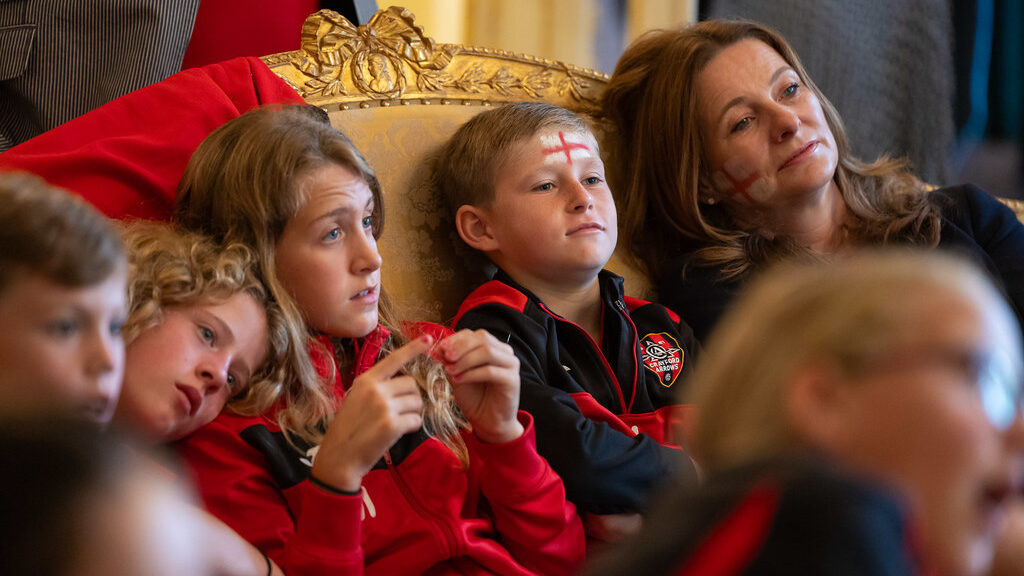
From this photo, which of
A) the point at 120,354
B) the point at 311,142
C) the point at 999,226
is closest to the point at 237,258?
the point at 311,142

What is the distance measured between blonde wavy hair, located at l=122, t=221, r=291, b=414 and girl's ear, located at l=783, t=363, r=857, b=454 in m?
0.70

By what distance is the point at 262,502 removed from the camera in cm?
100

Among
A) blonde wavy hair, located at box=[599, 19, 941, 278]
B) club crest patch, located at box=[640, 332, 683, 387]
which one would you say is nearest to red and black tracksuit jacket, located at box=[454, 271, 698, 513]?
club crest patch, located at box=[640, 332, 683, 387]

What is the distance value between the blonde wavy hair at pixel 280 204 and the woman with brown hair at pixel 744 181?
59 cm

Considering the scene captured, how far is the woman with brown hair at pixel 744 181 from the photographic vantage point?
1.66m

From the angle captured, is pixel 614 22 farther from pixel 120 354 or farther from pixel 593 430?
pixel 120 354

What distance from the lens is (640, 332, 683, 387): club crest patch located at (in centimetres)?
139

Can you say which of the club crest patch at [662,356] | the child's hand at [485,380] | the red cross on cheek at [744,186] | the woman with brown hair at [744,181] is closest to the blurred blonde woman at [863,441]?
the child's hand at [485,380]

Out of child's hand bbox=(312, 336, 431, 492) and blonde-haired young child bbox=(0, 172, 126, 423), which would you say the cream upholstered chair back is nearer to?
child's hand bbox=(312, 336, 431, 492)

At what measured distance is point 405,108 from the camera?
5.18 ft

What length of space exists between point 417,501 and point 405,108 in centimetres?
74

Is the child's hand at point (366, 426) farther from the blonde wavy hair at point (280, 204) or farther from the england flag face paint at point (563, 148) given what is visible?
the england flag face paint at point (563, 148)

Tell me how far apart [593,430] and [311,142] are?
501 mm

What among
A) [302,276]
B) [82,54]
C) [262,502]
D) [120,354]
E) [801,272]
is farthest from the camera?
[82,54]
